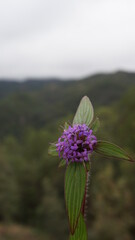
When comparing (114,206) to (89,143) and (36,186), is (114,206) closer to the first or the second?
(36,186)

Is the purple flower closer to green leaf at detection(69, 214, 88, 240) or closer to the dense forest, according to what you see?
green leaf at detection(69, 214, 88, 240)

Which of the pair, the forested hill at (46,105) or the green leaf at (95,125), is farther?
the forested hill at (46,105)

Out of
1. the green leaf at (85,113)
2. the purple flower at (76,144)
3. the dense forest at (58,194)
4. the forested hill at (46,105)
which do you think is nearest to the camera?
the purple flower at (76,144)

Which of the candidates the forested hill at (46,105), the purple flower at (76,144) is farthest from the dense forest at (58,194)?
the forested hill at (46,105)

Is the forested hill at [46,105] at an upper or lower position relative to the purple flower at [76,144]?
upper

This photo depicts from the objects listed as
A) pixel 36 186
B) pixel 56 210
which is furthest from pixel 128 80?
pixel 56 210

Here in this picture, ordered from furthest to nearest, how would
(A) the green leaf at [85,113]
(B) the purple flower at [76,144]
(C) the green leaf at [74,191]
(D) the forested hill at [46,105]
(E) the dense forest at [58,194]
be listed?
(D) the forested hill at [46,105], (E) the dense forest at [58,194], (A) the green leaf at [85,113], (B) the purple flower at [76,144], (C) the green leaf at [74,191]

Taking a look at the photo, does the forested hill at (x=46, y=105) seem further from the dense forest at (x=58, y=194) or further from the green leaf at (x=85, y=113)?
the green leaf at (x=85, y=113)

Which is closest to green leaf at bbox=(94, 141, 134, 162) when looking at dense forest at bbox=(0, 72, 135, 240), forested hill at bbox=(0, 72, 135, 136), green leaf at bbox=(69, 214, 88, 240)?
green leaf at bbox=(69, 214, 88, 240)

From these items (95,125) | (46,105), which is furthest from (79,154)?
(46,105)
